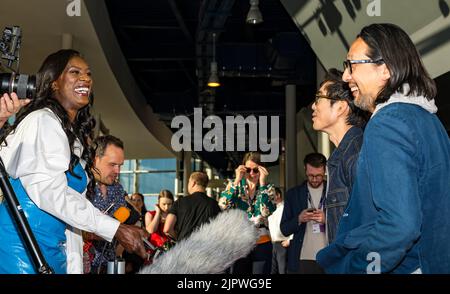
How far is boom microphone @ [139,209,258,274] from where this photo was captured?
3.88ft

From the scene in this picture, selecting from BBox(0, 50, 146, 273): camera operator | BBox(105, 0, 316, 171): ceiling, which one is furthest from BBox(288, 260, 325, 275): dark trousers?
BBox(105, 0, 316, 171): ceiling

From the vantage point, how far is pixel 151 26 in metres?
11.3

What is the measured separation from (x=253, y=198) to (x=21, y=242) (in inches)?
146

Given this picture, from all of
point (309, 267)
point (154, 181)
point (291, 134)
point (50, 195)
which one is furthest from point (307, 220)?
point (154, 181)

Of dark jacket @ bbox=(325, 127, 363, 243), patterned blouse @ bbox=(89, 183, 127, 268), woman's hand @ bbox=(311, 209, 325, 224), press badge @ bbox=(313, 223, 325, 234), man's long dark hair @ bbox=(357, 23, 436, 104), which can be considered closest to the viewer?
man's long dark hair @ bbox=(357, 23, 436, 104)

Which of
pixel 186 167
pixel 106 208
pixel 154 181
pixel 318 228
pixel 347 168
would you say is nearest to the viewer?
pixel 347 168

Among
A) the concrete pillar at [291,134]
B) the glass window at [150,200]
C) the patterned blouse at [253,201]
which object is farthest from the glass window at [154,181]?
the patterned blouse at [253,201]

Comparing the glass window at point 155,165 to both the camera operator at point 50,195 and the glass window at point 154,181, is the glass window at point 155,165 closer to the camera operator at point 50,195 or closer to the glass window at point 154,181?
the glass window at point 154,181

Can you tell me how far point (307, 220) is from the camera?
401 cm

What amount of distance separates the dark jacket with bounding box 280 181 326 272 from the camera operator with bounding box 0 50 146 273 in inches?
98.1

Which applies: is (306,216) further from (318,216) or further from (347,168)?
(347,168)

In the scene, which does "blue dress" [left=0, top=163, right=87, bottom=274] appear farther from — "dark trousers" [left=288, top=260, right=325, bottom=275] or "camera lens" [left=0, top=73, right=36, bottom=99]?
"dark trousers" [left=288, top=260, right=325, bottom=275]

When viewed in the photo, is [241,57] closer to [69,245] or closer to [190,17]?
[190,17]
